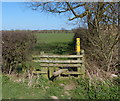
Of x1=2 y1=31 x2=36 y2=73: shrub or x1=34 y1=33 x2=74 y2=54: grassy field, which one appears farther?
x1=34 y1=33 x2=74 y2=54: grassy field

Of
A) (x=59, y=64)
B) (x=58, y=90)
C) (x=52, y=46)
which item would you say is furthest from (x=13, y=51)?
(x=52, y=46)

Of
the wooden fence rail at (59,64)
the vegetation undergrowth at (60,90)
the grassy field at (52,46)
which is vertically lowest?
the vegetation undergrowth at (60,90)

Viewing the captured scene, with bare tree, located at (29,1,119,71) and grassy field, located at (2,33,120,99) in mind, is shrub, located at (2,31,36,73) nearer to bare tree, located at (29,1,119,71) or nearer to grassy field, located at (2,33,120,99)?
grassy field, located at (2,33,120,99)

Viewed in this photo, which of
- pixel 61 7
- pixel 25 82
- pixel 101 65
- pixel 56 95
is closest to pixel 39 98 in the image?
pixel 56 95

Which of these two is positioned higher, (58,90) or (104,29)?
(104,29)

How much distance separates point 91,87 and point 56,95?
110cm

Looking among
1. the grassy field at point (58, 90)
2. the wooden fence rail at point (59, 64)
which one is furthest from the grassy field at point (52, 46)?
the grassy field at point (58, 90)

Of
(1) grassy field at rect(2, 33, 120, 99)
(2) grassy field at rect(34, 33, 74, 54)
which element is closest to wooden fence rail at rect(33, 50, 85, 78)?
(1) grassy field at rect(2, 33, 120, 99)

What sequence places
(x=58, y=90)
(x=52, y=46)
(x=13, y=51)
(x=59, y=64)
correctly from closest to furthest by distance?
(x=58, y=90) < (x=13, y=51) < (x=59, y=64) < (x=52, y=46)

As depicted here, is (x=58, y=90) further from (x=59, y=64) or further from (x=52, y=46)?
(x=52, y=46)

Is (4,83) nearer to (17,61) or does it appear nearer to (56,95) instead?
(17,61)

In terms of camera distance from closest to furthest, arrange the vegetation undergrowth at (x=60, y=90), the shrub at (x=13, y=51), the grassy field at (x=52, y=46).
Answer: the vegetation undergrowth at (x=60, y=90) < the shrub at (x=13, y=51) < the grassy field at (x=52, y=46)

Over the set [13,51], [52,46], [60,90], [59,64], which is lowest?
[60,90]

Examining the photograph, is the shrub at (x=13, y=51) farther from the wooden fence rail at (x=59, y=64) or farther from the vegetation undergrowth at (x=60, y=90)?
the vegetation undergrowth at (x=60, y=90)
